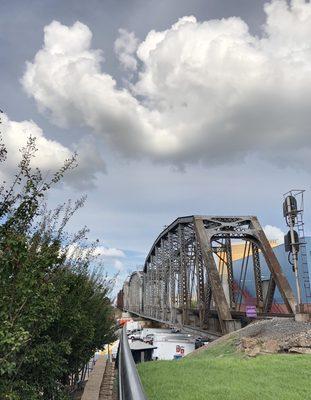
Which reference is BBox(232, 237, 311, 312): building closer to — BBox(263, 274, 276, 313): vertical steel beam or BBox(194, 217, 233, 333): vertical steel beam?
BBox(263, 274, 276, 313): vertical steel beam

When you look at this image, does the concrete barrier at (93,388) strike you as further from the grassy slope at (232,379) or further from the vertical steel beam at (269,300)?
the vertical steel beam at (269,300)

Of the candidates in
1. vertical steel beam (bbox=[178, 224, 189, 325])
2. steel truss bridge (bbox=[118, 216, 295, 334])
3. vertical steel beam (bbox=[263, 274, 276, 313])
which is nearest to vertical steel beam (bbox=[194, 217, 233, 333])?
steel truss bridge (bbox=[118, 216, 295, 334])

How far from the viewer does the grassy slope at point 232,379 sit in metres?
8.23

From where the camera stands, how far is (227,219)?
36.4 m

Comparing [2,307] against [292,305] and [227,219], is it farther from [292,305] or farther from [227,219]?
[227,219]

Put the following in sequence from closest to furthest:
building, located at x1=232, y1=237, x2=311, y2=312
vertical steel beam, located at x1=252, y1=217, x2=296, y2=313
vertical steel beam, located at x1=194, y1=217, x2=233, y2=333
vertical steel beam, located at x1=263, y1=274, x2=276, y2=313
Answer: vertical steel beam, located at x1=194, y1=217, x2=233, y2=333 → vertical steel beam, located at x1=252, y1=217, x2=296, y2=313 → vertical steel beam, located at x1=263, y1=274, x2=276, y2=313 → building, located at x1=232, y1=237, x2=311, y2=312

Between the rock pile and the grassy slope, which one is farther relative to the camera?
the rock pile

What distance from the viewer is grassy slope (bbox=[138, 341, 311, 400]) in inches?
324

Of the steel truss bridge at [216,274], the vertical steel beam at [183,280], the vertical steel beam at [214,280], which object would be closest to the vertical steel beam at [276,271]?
the steel truss bridge at [216,274]

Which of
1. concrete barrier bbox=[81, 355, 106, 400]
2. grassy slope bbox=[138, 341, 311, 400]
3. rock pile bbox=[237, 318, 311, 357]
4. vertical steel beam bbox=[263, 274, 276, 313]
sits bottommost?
concrete barrier bbox=[81, 355, 106, 400]

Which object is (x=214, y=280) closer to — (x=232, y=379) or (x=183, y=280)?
(x=183, y=280)

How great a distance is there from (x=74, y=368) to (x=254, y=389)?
6.40 meters

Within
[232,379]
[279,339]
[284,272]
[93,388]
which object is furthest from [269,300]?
[232,379]

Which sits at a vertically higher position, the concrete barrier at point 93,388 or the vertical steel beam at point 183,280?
the vertical steel beam at point 183,280
